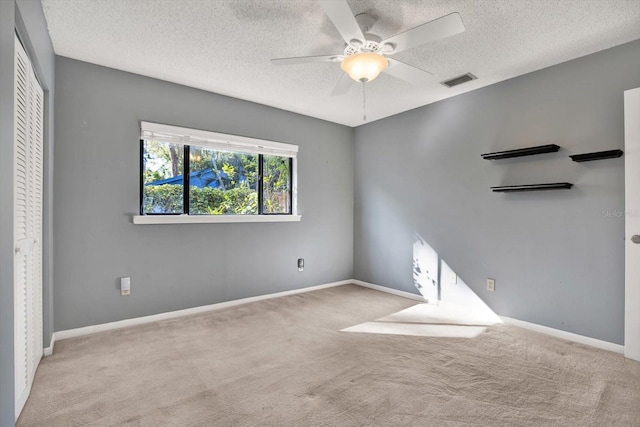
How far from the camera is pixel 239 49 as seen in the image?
257 cm

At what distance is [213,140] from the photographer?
3.48 metres

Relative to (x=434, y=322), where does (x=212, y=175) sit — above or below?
above

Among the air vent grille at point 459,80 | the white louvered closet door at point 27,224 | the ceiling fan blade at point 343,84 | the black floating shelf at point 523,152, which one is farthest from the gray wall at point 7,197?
the black floating shelf at point 523,152

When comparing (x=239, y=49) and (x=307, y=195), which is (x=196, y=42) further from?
(x=307, y=195)

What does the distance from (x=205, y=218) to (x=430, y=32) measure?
8.66ft

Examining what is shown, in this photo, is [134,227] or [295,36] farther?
[134,227]

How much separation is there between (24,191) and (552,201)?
12.6 ft

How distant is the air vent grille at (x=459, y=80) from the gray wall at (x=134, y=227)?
72.5 inches

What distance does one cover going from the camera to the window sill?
9.99 ft

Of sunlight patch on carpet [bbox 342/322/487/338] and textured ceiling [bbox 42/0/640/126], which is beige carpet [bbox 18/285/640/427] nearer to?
sunlight patch on carpet [bbox 342/322/487/338]

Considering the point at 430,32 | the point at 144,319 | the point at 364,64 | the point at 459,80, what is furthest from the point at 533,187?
the point at 144,319

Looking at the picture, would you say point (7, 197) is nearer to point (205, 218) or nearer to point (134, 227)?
point (134, 227)

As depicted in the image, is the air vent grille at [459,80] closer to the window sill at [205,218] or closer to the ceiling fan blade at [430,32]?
A: the ceiling fan blade at [430,32]

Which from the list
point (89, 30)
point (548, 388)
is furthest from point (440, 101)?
point (89, 30)
